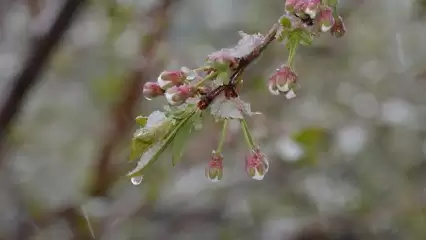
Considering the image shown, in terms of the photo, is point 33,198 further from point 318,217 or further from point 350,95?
point 350,95

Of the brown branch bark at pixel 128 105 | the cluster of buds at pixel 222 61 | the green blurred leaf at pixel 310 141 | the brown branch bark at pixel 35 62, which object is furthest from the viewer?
the brown branch bark at pixel 128 105

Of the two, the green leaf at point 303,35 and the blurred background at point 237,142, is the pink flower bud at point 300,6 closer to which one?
the green leaf at point 303,35

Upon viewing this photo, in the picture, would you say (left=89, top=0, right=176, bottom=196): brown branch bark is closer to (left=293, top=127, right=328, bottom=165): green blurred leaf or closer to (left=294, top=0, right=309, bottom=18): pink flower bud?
(left=293, top=127, right=328, bottom=165): green blurred leaf

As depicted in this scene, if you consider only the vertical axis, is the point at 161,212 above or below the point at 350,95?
below

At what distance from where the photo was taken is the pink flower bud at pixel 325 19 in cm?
42

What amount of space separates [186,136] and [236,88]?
0.05 meters

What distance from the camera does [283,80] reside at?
45 centimetres

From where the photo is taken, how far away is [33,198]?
1.23 m

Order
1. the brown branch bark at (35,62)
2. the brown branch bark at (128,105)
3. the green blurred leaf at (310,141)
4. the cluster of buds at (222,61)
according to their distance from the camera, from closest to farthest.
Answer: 1. the cluster of buds at (222,61)
2. the brown branch bark at (35,62)
3. the green blurred leaf at (310,141)
4. the brown branch bark at (128,105)

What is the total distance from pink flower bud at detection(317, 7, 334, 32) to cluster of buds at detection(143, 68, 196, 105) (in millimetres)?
92

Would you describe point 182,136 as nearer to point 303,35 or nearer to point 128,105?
point 303,35

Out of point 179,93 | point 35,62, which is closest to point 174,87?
point 179,93

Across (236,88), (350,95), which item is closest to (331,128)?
(350,95)

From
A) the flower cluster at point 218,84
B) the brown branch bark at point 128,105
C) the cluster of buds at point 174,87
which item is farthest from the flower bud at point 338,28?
the brown branch bark at point 128,105
